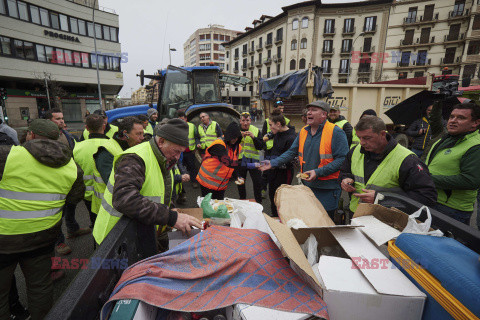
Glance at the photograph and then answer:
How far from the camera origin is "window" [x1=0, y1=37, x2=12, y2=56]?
67.5ft

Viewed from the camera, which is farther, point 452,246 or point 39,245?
point 39,245

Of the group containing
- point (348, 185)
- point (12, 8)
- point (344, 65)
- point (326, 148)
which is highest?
point (12, 8)

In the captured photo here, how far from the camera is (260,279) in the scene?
1.13 meters

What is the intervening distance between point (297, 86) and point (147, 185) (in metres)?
6.03

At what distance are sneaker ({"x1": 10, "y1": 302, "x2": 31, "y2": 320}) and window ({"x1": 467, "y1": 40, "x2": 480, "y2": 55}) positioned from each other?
41346mm

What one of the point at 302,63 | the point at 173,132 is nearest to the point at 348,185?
the point at 173,132

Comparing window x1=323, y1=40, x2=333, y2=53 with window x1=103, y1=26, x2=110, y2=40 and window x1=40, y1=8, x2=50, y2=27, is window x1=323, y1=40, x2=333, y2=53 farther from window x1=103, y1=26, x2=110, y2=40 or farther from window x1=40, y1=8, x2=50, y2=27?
window x1=40, y1=8, x2=50, y2=27

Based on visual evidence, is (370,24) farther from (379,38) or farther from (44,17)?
(44,17)

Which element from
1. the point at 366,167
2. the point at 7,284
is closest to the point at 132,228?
the point at 7,284

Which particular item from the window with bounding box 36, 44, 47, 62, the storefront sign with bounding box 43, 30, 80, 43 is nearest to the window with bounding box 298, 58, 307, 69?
the storefront sign with bounding box 43, 30, 80, 43

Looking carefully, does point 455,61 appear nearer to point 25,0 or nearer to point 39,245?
point 39,245

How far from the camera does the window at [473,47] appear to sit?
89.3 feet

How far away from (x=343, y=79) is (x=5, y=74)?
129 feet

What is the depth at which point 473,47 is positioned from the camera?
2753cm
